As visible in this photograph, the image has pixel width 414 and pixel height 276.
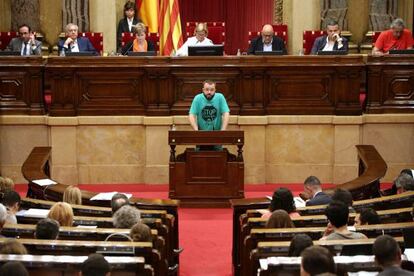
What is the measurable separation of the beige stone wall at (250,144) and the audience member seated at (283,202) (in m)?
4.25

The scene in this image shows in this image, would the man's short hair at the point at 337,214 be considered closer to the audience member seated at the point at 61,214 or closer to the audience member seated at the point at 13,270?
the audience member seated at the point at 61,214

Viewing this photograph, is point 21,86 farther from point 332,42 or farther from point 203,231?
point 332,42

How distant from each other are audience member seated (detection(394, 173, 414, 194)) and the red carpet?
1712 mm

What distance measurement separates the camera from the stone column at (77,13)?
1428 centimetres

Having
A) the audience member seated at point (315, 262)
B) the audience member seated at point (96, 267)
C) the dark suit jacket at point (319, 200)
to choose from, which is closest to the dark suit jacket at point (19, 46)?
the dark suit jacket at point (319, 200)

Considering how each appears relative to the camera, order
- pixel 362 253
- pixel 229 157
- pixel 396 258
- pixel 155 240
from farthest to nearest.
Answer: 1. pixel 229 157
2. pixel 155 240
3. pixel 362 253
4. pixel 396 258

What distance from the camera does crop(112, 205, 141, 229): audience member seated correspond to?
21.6ft

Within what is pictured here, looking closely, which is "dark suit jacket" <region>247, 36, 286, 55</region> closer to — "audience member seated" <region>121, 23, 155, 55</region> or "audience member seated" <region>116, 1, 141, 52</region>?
"audience member seated" <region>121, 23, 155, 55</region>

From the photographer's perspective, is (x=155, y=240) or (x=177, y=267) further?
(x=177, y=267)

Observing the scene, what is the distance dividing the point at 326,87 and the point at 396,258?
670 cm

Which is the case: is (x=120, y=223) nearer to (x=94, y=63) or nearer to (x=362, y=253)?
(x=362, y=253)

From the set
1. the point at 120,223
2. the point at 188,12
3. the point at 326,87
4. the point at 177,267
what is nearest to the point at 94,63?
the point at 326,87

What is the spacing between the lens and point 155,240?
20.5 feet

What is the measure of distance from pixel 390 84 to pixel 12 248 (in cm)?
719
